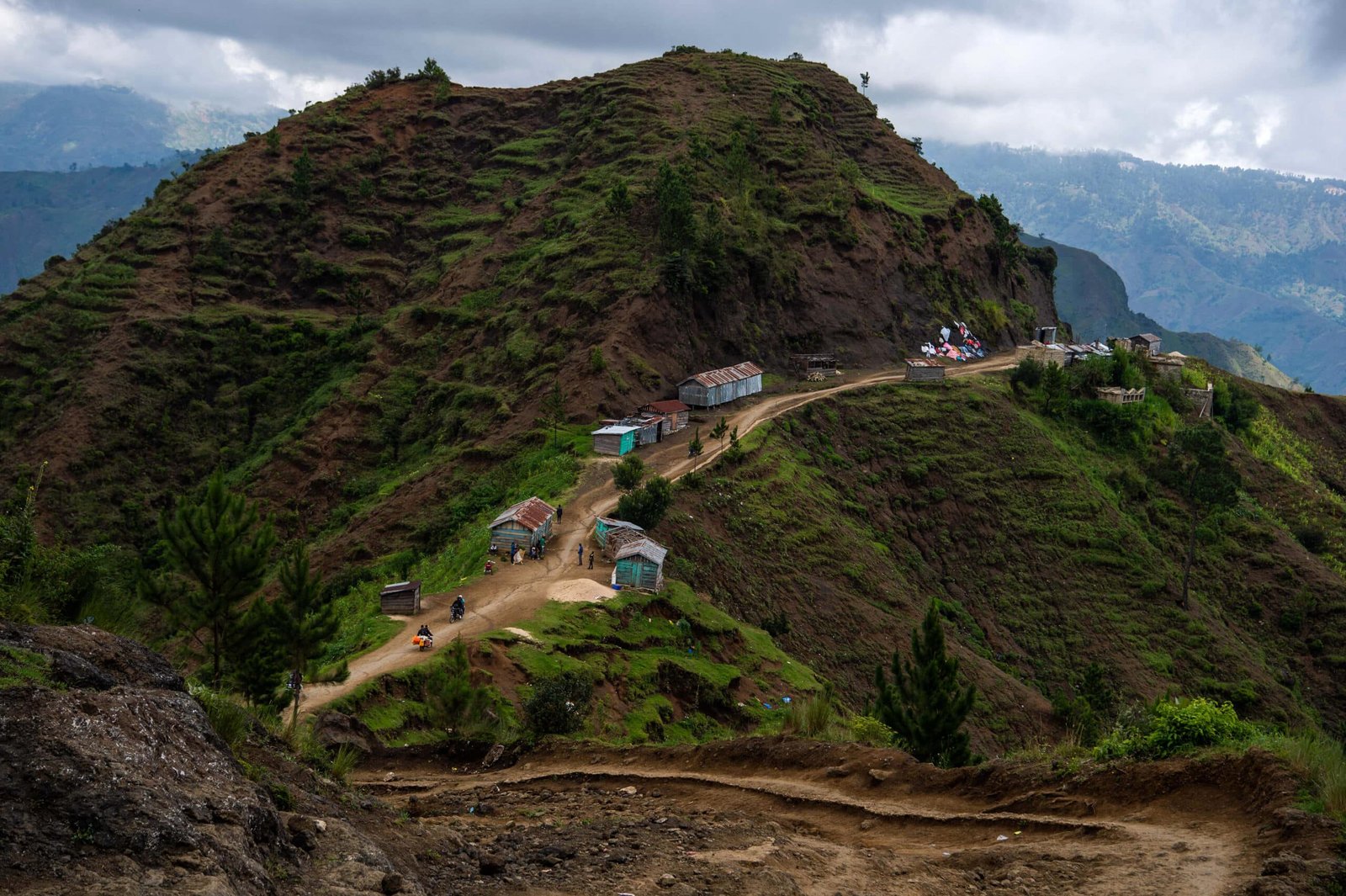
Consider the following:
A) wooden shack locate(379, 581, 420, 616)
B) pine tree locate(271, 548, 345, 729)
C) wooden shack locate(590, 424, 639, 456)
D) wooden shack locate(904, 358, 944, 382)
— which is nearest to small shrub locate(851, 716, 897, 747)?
pine tree locate(271, 548, 345, 729)

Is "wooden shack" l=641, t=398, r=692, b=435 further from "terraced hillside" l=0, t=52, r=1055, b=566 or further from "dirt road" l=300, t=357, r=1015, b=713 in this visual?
"terraced hillside" l=0, t=52, r=1055, b=566

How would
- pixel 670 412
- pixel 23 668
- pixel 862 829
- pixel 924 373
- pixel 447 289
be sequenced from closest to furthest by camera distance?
1. pixel 23 668
2. pixel 862 829
3. pixel 670 412
4. pixel 924 373
5. pixel 447 289

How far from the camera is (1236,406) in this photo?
79812 millimetres

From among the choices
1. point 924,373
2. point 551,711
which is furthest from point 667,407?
point 551,711

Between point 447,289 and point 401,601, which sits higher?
point 447,289

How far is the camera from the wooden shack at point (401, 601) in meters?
33.5

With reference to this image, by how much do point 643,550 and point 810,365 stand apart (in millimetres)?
36809

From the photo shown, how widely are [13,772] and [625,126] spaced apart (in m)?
82.3

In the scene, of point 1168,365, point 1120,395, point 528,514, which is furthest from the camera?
point 1168,365

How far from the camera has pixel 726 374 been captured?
61.8 m

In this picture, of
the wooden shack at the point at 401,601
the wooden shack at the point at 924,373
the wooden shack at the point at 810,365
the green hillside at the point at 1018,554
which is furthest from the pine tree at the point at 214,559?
the wooden shack at the point at 924,373

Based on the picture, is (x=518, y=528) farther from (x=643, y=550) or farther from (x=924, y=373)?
(x=924, y=373)

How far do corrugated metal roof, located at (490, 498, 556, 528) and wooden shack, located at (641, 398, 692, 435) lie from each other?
16096 mm

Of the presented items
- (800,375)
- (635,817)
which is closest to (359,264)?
(800,375)
